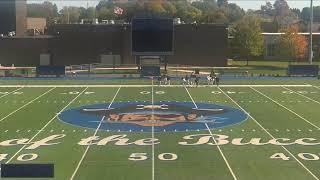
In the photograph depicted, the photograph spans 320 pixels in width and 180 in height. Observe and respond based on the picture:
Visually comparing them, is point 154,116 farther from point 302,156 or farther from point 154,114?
point 302,156

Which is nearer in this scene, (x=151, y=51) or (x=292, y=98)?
(x=292, y=98)

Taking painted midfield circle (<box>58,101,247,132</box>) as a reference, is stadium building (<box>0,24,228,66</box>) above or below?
above

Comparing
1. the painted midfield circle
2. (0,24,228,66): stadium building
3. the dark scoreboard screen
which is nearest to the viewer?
the painted midfield circle

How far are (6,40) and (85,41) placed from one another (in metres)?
9.60

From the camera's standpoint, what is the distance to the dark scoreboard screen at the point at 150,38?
48312 millimetres

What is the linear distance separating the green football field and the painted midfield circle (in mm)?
79

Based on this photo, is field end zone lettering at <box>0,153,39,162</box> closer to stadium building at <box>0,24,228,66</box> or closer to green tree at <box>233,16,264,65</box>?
stadium building at <box>0,24,228,66</box>

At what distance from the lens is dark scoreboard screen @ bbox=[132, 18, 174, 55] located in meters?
48.3

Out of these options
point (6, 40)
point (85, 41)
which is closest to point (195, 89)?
point (85, 41)

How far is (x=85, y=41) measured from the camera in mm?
63125

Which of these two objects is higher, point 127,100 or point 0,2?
point 0,2

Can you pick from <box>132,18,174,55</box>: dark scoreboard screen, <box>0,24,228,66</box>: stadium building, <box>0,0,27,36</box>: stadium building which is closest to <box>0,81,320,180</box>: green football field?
<box>132,18,174,55</box>: dark scoreboard screen

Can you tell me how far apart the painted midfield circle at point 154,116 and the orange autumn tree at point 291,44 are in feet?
132

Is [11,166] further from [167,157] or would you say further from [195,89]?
[195,89]
